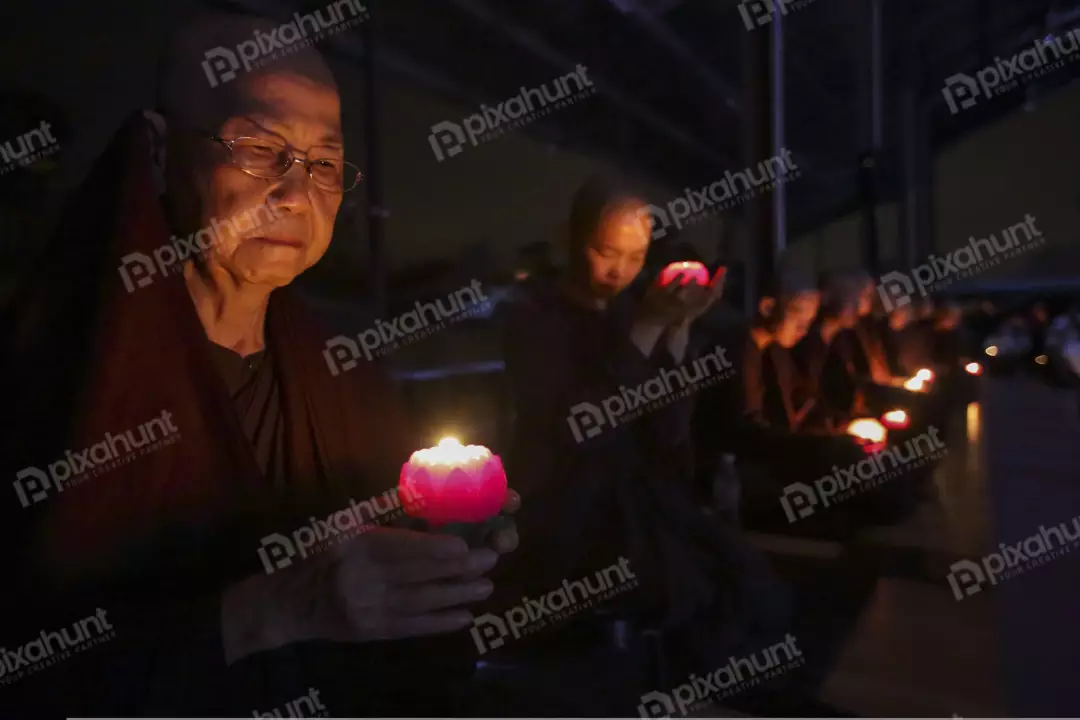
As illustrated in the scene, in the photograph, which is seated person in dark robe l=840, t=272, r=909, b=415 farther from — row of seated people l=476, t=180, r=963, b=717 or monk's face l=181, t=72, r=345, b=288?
monk's face l=181, t=72, r=345, b=288

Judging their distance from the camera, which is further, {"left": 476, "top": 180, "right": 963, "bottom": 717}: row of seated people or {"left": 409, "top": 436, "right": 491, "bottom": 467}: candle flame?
{"left": 476, "top": 180, "right": 963, "bottom": 717}: row of seated people

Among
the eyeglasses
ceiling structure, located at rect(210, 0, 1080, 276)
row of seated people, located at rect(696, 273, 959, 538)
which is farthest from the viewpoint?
row of seated people, located at rect(696, 273, 959, 538)

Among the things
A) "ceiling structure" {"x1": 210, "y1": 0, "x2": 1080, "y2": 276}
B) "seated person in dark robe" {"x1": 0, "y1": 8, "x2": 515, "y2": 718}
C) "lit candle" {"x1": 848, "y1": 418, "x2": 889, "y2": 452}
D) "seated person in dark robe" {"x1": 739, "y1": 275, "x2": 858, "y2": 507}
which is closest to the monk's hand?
"seated person in dark robe" {"x1": 0, "y1": 8, "x2": 515, "y2": 718}

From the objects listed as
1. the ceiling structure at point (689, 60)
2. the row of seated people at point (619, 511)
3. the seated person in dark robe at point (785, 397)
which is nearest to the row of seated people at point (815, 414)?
the seated person in dark robe at point (785, 397)

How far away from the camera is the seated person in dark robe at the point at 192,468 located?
786mm

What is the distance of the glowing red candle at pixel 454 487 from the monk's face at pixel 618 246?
69 cm

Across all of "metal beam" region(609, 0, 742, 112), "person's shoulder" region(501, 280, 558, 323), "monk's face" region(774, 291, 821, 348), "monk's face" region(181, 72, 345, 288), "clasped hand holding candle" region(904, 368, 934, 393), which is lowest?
"clasped hand holding candle" region(904, 368, 934, 393)

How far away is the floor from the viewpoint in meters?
1.59

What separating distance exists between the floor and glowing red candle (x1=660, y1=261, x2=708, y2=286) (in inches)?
37.9

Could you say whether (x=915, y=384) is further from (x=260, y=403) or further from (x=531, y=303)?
(x=260, y=403)

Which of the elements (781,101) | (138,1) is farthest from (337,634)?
(781,101)

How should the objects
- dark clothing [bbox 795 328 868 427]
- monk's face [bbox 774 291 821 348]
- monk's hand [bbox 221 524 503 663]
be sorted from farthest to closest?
dark clothing [bbox 795 328 868 427], monk's face [bbox 774 291 821 348], monk's hand [bbox 221 524 503 663]

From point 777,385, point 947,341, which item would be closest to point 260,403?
point 777,385

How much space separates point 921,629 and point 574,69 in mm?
1678
